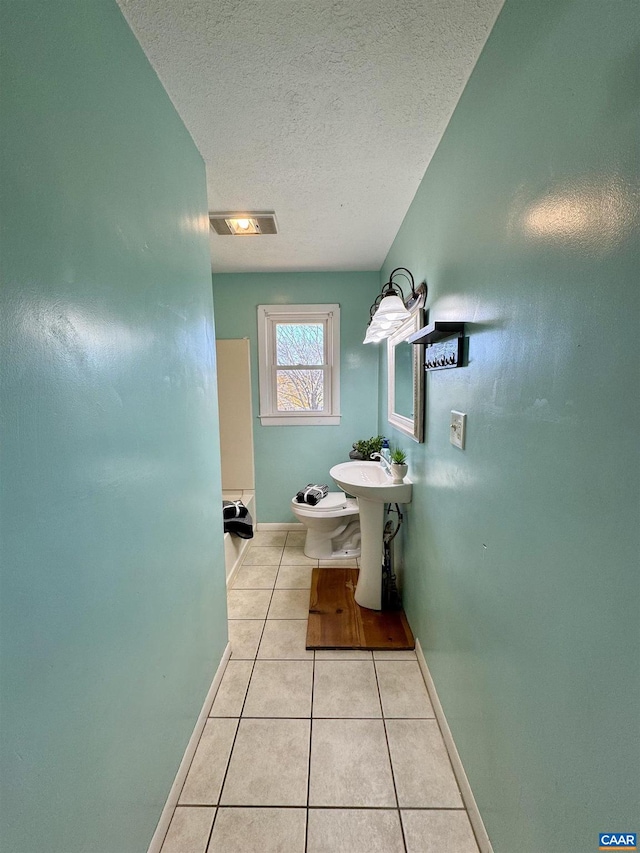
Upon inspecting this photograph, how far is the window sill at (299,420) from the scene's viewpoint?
3098 mm

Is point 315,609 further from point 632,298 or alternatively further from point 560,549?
point 632,298

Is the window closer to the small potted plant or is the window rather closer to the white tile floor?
the small potted plant

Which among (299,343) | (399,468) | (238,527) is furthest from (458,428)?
(299,343)

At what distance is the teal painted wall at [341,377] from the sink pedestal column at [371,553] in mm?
1118

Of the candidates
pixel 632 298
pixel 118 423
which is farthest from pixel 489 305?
pixel 118 423

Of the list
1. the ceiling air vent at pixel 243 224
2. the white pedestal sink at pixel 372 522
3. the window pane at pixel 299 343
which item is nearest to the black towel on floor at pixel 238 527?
the white pedestal sink at pixel 372 522

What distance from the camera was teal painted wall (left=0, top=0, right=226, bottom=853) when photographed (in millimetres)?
570

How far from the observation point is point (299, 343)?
3066 millimetres

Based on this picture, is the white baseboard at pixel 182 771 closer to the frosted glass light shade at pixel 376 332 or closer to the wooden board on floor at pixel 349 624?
the wooden board on floor at pixel 349 624

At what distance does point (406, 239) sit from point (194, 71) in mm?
1278

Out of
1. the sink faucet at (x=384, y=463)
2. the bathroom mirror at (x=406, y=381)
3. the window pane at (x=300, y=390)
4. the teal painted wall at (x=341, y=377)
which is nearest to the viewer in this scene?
the bathroom mirror at (x=406, y=381)

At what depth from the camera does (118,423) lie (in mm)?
841

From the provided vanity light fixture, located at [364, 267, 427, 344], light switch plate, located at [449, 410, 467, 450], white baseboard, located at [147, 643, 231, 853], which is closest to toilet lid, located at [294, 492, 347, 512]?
white baseboard, located at [147, 643, 231, 853]

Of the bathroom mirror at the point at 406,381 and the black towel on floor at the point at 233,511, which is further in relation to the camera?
the black towel on floor at the point at 233,511
